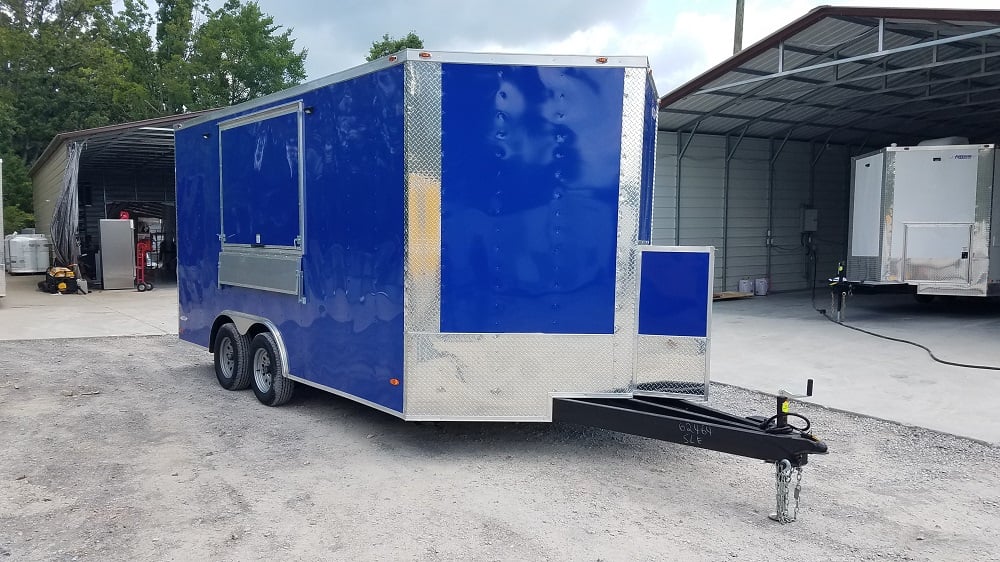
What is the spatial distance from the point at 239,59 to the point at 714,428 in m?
40.5

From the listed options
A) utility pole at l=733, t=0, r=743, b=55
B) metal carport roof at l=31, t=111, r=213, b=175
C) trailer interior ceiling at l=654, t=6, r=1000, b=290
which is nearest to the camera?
trailer interior ceiling at l=654, t=6, r=1000, b=290

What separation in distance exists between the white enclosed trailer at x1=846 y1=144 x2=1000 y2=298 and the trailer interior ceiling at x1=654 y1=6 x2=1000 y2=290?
1602mm

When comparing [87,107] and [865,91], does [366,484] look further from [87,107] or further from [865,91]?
[87,107]

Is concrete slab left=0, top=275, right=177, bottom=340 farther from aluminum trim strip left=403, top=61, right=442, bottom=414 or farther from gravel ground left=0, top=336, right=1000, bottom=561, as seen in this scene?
aluminum trim strip left=403, top=61, right=442, bottom=414

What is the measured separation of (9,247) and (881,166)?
24.6 metres

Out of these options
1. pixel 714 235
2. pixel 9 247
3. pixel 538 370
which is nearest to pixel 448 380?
pixel 538 370

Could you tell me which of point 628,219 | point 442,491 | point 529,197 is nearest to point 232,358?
point 442,491

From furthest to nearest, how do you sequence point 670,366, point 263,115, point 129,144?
point 129,144 → point 263,115 → point 670,366

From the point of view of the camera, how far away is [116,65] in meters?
37.5

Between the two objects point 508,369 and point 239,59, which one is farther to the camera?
point 239,59

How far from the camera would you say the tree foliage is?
36.5 metres

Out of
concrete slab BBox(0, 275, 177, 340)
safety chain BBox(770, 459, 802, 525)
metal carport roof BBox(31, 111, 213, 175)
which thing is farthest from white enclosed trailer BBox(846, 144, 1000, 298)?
metal carport roof BBox(31, 111, 213, 175)

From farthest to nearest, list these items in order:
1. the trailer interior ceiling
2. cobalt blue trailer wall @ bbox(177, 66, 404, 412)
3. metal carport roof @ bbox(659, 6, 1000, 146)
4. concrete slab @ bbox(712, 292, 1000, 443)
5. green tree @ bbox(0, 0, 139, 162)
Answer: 1. green tree @ bbox(0, 0, 139, 162)
2. the trailer interior ceiling
3. metal carport roof @ bbox(659, 6, 1000, 146)
4. concrete slab @ bbox(712, 292, 1000, 443)
5. cobalt blue trailer wall @ bbox(177, 66, 404, 412)

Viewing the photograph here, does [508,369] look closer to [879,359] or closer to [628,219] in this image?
[628,219]
